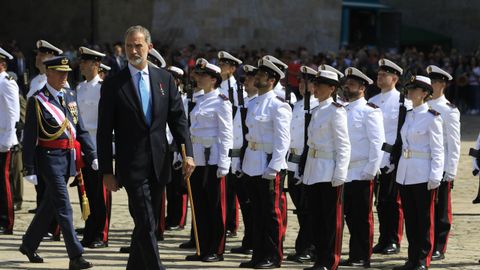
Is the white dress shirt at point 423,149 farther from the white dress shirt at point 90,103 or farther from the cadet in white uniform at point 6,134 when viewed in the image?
the cadet in white uniform at point 6,134

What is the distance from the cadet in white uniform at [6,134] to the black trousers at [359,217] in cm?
366

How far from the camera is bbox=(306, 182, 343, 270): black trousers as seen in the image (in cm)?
1068

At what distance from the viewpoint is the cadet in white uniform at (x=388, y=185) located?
12.3 m

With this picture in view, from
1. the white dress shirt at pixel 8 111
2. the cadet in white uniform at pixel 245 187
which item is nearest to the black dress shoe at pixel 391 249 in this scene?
the cadet in white uniform at pixel 245 187

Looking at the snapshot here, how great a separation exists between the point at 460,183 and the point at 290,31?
1789 cm

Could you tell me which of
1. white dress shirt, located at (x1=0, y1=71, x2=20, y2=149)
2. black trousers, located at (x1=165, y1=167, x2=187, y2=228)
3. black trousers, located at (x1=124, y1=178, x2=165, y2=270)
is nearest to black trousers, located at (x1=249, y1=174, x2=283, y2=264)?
black trousers, located at (x1=124, y1=178, x2=165, y2=270)

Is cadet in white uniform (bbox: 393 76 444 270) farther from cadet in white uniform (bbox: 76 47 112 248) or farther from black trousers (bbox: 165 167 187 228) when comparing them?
black trousers (bbox: 165 167 187 228)

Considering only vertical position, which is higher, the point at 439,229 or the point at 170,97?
the point at 170,97

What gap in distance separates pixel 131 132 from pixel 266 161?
244 centimetres

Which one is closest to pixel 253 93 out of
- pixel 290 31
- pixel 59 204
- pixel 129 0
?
pixel 59 204

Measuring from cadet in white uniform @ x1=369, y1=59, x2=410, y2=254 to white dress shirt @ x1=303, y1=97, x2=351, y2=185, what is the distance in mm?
1646

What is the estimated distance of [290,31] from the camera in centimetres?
3553

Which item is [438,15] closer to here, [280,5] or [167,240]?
[280,5]

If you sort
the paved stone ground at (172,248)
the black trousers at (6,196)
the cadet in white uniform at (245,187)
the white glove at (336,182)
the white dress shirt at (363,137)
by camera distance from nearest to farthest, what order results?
the white glove at (336,182) → the paved stone ground at (172,248) → the white dress shirt at (363,137) → the cadet in white uniform at (245,187) → the black trousers at (6,196)
